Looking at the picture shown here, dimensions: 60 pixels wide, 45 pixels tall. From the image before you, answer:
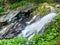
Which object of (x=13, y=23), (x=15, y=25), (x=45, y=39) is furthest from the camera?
(x=13, y=23)

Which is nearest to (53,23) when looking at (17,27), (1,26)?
(17,27)

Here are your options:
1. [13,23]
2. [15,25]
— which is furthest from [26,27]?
[13,23]

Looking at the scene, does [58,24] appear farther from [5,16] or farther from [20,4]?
[20,4]

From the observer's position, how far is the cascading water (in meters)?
14.2

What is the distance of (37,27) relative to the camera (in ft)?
48.9

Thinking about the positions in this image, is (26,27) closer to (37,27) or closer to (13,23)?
(37,27)

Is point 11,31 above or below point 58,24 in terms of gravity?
below

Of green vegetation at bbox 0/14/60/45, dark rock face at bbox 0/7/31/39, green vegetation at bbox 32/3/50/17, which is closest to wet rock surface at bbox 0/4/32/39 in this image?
dark rock face at bbox 0/7/31/39

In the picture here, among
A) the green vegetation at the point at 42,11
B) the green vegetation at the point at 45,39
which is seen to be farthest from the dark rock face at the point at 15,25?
Answer: the green vegetation at the point at 45,39

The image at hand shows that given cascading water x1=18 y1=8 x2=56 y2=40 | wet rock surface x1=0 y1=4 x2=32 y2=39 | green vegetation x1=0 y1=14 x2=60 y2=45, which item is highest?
green vegetation x1=0 y1=14 x2=60 y2=45

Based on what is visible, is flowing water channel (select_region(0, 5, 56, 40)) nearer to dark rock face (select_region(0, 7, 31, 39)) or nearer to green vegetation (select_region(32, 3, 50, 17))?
dark rock face (select_region(0, 7, 31, 39))

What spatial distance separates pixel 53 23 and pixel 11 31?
9.60 ft

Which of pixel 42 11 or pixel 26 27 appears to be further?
pixel 42 11

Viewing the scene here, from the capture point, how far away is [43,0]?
20.5 m
